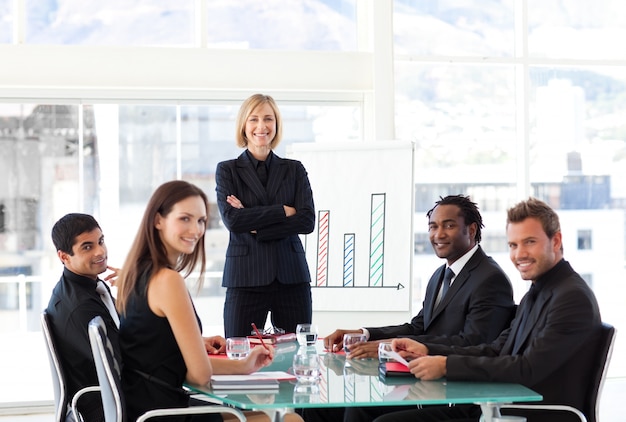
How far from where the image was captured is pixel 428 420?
3475mm

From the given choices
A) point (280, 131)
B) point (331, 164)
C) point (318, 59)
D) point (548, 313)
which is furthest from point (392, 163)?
point (548, 313)

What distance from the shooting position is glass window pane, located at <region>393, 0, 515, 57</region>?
7383 mm

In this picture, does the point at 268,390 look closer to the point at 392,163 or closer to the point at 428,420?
the point at 428,420

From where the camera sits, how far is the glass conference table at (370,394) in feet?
8.63

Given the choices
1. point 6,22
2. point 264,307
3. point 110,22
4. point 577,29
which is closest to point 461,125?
point 577,29

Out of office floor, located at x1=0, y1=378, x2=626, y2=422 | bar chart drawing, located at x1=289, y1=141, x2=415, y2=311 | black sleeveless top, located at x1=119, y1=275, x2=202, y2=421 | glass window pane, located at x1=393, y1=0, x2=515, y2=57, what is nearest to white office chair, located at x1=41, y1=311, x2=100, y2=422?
black sleeveless top, located at x1=119, y1=275, x2=202, y2=421

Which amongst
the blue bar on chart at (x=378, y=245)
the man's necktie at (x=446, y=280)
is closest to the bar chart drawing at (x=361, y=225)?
the blue bar on chart at (x=378, y=245)

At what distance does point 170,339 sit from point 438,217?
1.51 meters

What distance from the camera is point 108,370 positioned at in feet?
9.23

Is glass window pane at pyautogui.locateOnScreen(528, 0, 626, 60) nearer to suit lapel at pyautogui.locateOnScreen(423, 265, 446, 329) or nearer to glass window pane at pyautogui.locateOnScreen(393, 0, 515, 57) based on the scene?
glass window pane at pyautogui.locateOnScreen(393, 0, 515, 57)

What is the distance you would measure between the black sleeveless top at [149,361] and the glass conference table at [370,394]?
3.2 inches

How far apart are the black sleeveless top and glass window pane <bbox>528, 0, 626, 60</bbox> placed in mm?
5448

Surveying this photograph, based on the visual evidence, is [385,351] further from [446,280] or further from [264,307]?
[264,307]

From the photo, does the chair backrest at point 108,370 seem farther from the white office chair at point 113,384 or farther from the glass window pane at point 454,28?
the glass window pane at point 454,28
